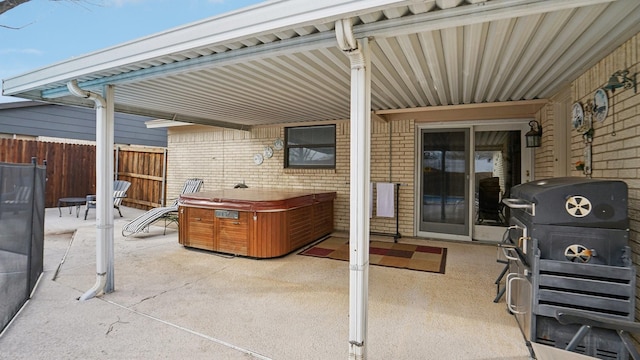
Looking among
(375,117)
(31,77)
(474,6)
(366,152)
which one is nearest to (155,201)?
(31,77)

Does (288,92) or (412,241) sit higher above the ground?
(288,92)

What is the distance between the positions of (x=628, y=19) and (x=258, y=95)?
4.08m

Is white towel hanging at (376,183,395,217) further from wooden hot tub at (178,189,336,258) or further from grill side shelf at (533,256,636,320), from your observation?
grill side shelf at (533,256,636,320)

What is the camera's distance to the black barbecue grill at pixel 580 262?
2.08m

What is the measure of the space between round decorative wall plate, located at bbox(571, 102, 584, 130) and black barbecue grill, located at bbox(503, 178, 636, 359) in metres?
1.79

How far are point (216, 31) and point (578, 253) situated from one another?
3090mm

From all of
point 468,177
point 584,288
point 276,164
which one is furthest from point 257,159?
point 584,288

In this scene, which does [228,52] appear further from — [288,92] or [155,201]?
[155,201]

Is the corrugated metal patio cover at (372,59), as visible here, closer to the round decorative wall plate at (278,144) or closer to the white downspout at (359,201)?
the white downspout at (359,201)

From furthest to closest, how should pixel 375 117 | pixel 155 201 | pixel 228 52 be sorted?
pixel 155 201
pixel 375 117
pixel 228 52

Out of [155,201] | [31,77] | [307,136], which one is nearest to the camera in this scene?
[31,77]

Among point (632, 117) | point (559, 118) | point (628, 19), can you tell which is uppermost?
point (628, 19)

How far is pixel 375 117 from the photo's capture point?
600cm

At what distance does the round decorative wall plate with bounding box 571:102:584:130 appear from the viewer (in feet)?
11.4
